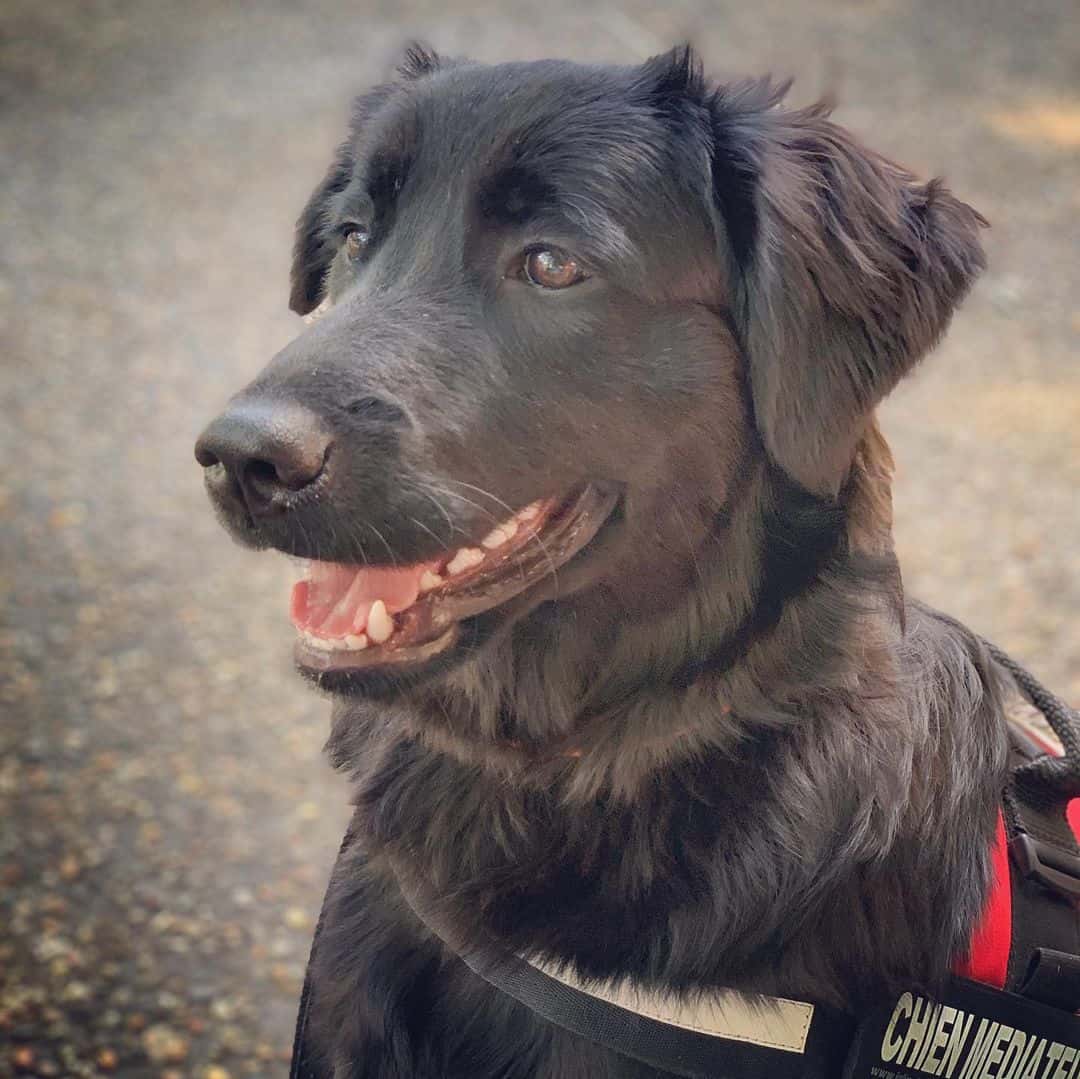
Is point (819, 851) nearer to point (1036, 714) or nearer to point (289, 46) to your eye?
point (1036, 714)

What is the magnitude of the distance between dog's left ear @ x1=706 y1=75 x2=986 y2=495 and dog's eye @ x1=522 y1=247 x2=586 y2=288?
262 mm

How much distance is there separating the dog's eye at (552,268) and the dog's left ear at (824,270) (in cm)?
26

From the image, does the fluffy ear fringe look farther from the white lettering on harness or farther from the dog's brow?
the white lettering on harness

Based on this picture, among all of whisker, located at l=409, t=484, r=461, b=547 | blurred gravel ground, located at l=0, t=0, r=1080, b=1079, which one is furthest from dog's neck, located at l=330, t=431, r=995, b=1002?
blurred gravel ground, located at l=0, t=0, r=1080, b=1079

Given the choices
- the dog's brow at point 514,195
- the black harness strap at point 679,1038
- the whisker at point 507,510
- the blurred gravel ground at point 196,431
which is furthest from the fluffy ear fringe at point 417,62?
the blurred gravel ground at point 196,431

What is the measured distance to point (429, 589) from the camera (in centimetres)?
197

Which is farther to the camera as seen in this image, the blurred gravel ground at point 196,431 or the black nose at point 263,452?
the blurred gravel ground at point 196,431

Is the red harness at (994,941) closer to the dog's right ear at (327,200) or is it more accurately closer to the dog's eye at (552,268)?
the dog's eye at (552,268)

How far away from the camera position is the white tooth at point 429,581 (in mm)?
1978

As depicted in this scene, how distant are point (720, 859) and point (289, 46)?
1071 centimetres

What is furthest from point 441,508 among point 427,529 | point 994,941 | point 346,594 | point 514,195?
point 994,941

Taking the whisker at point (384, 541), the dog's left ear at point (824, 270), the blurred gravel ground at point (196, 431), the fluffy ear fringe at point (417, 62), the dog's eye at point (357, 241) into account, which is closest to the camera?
the whisker at point (384, 541)

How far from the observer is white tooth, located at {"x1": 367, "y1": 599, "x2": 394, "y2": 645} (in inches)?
75.4

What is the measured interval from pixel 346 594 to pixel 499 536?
27 cm
